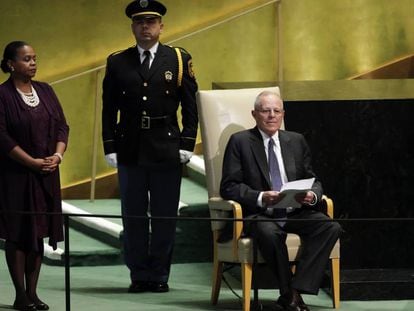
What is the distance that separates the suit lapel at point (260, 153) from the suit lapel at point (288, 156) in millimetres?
93

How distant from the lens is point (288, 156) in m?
6.65

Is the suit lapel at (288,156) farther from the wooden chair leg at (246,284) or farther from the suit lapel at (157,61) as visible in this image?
the suit lapel at (157,61)

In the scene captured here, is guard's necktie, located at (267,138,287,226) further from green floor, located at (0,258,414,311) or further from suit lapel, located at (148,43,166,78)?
suit lapel, located at (148,43,166,78)

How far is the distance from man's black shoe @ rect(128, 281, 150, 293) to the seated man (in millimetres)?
722

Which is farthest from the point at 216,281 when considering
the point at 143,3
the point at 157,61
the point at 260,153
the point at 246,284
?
the point at 143,3

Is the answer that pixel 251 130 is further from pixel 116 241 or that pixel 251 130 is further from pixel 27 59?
pixel 116 241

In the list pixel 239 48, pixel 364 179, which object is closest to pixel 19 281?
pixel 364 179

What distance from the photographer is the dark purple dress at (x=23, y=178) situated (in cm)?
643

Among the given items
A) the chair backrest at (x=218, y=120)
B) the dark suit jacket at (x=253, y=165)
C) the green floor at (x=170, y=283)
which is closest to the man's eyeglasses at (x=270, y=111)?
the dark suit jacket at (x=253, y=165)

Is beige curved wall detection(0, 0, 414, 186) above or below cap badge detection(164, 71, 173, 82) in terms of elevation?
above

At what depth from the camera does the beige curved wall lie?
9195 mm

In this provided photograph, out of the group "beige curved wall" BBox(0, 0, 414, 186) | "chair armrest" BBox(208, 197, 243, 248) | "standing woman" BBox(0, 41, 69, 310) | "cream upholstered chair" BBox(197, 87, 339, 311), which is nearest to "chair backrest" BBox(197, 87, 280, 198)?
"cream upholstered chair" BBox(197, 87, 339, 311)

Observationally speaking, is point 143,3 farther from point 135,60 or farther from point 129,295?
point 129,295

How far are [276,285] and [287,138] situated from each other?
0.91 metres
